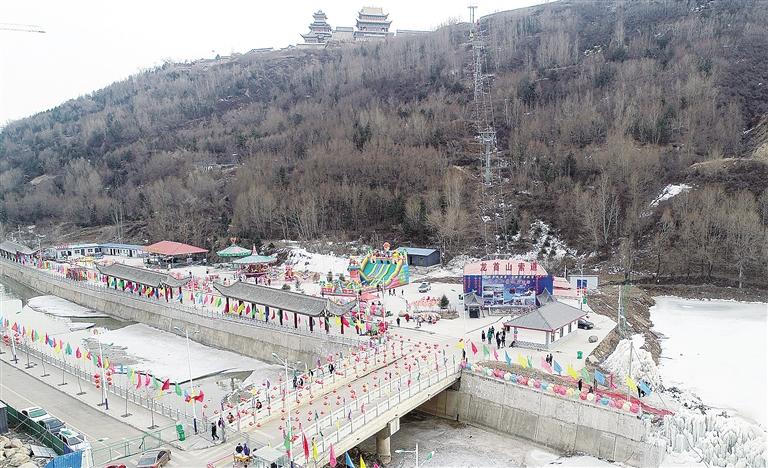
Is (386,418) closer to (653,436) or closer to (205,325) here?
(653,436)

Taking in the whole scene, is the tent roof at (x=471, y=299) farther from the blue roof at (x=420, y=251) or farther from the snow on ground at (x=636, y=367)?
the blue roof at (x=420, y=251)

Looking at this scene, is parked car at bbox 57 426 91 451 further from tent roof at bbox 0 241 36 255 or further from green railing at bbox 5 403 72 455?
tent roof at bbox 0 241 36 255

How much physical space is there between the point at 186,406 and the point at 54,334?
22.9 metres

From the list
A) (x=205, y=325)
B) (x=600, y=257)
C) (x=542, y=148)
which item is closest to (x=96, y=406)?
(x=205, y=325)

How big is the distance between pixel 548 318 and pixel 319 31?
15506 cm

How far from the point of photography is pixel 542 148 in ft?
250

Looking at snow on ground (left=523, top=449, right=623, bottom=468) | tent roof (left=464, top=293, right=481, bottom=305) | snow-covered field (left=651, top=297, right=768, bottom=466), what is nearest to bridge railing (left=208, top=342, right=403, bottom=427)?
tent roof (left=464, top=293, right=481, bottom=305)

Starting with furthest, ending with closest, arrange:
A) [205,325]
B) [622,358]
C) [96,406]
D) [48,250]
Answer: [48,250], [205,325], [622,358], [96,406]

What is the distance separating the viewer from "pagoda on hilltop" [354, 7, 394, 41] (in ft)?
527

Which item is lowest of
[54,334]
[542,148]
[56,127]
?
[54,334]

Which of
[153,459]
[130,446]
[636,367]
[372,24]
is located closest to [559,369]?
[636,367]

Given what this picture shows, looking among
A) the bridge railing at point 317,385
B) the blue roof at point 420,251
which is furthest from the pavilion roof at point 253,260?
the bridge railing at point 317,385

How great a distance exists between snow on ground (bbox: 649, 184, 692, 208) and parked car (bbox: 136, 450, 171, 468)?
56.1 metres

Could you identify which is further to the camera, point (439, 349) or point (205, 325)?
point (205, 325)
